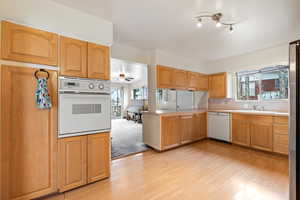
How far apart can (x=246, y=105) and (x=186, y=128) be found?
6.33 feet

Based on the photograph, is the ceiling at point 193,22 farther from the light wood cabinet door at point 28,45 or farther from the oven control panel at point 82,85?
the oven control panel at point 82,85

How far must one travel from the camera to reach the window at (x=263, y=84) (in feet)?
11.4

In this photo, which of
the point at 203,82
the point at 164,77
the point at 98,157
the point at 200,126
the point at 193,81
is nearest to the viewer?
the point at 98,157

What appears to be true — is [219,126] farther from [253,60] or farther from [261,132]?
[253,60]

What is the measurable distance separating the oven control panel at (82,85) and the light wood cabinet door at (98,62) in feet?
0.31

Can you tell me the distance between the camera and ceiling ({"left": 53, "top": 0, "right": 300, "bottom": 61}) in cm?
185

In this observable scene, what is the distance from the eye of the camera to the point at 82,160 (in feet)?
6.31

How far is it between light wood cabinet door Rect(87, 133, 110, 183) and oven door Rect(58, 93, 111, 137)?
12 centimetres

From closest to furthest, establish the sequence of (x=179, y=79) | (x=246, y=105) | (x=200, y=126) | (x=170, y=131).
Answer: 1. (x=170, y=131)
2. (x=179, y=79)
3. (x=246, y=105)
4. (x=200, y=126)

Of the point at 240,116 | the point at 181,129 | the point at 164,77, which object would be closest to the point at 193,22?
the point at 164,77

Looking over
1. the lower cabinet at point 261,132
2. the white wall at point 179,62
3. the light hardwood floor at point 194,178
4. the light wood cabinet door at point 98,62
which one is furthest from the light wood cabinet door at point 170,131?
the light wood cabinet door at point 98,62

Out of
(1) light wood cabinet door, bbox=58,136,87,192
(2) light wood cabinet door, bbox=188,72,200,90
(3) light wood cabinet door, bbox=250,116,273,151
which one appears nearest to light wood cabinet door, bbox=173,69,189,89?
(2) light wood cabinet door, bbox=188,72,200,90

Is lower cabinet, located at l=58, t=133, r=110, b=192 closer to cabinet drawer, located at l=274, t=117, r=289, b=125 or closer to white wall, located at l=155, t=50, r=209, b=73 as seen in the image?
white wall, located at l=155, t=50, r=209, b=73

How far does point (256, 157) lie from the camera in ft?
9.74
